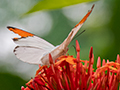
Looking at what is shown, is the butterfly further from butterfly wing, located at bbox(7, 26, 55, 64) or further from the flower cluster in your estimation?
the flower cluster

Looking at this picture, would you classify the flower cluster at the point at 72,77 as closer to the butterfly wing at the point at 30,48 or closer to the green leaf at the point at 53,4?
the butterfly wing at the point at 30,48

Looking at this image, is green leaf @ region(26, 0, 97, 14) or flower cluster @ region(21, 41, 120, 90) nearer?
green leaf @ region(26, 0, 97, 14)

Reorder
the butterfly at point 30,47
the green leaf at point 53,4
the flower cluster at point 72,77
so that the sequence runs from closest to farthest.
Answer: the green leaf at point 53,4 → the flower cluster at point 72,77 → the butterfly at point 30,47

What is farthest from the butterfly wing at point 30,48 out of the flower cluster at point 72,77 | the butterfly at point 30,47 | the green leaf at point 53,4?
the green leaf at point 53,4

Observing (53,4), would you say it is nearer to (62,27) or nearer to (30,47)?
(30,47)

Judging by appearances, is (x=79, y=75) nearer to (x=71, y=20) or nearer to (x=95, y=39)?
(x=95, y=39)

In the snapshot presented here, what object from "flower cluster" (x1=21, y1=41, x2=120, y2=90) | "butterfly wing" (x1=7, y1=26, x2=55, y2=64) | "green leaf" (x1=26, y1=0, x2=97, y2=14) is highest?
"green leaf" (x1=26, y1=0, x2=97, y2=14)

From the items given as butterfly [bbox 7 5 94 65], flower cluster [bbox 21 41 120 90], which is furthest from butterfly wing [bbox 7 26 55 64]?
flower cluster [bbox 21 41 120 90]
